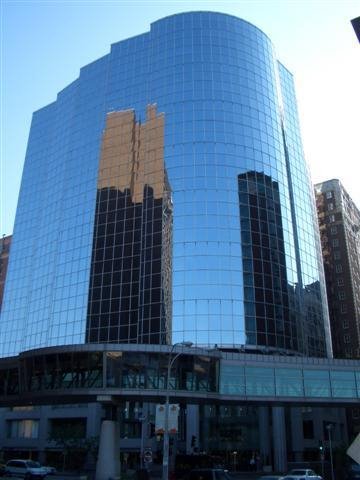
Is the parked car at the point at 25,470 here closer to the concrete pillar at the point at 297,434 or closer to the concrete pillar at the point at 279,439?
the concrete pillar at the point at 279,439

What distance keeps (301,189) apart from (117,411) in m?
61.6

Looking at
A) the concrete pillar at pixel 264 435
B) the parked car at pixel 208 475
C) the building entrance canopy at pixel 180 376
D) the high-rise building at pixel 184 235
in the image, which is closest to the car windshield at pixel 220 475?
the parked car at pixel 208 475

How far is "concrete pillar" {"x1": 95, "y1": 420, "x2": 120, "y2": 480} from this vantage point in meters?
46.2

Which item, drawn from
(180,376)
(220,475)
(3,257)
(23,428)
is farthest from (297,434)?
(3,257)

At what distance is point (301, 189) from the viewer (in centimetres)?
10025

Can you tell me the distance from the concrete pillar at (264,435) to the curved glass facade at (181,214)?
11.4m

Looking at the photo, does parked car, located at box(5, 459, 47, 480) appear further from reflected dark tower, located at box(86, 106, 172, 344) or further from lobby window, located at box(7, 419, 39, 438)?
lobby window, located at box(7, 419, 39, 438)

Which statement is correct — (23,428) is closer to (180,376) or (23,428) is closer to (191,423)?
(191,423)

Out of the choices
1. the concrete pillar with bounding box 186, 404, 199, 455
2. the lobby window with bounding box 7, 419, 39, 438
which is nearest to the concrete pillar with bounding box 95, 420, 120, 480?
the concrete pillar with bounding box 186, 404, 199, 455

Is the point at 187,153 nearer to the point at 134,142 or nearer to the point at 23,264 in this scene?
the point at 134,142

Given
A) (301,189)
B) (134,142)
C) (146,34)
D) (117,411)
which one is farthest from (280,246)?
(146,34)

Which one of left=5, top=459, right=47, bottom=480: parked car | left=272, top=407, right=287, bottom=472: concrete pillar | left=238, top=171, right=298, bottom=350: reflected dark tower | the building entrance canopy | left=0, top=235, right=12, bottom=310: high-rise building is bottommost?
left=5, top=459, right=47, bottom=480: parked car

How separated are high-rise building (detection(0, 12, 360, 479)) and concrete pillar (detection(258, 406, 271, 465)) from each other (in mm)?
206

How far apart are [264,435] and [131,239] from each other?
37827 mm
